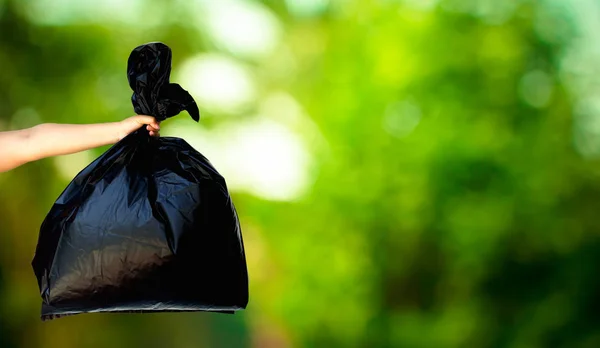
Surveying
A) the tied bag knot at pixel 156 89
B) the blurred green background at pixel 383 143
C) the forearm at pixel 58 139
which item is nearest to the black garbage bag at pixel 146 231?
the tied bag knot at pixel 156 89

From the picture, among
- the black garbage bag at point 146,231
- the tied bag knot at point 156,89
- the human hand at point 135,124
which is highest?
the tied bag knot at point 156,89

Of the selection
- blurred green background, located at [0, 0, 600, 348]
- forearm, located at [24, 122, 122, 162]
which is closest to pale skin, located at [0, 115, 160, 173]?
forearm, located at [24, 122, 122, 162]

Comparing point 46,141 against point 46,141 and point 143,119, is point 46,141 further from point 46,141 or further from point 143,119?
point 143,119

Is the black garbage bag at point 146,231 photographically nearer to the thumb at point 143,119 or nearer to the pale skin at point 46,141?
the thumb at point 143,119

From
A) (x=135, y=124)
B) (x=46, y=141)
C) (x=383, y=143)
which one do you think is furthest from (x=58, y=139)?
(x=383, y=143)

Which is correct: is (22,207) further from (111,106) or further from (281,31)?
(281,31)

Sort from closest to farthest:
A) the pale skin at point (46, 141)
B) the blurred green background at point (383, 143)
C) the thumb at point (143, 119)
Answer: the pale skin at point (46, 141)
the thumb at point (143, 119)
the blurred green background at point (383, 143)

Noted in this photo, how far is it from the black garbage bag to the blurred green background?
6124mm

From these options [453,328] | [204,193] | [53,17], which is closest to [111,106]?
[53,17]

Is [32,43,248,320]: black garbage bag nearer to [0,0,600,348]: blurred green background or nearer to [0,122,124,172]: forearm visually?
[0,122,124,172]: forearm

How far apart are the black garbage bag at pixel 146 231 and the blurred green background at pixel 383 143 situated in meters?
6.12

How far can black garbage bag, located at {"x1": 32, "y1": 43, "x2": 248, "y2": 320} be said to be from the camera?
61.9 inches

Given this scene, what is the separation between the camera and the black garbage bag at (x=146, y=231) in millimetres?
1572

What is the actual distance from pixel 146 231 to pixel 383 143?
6.53m
